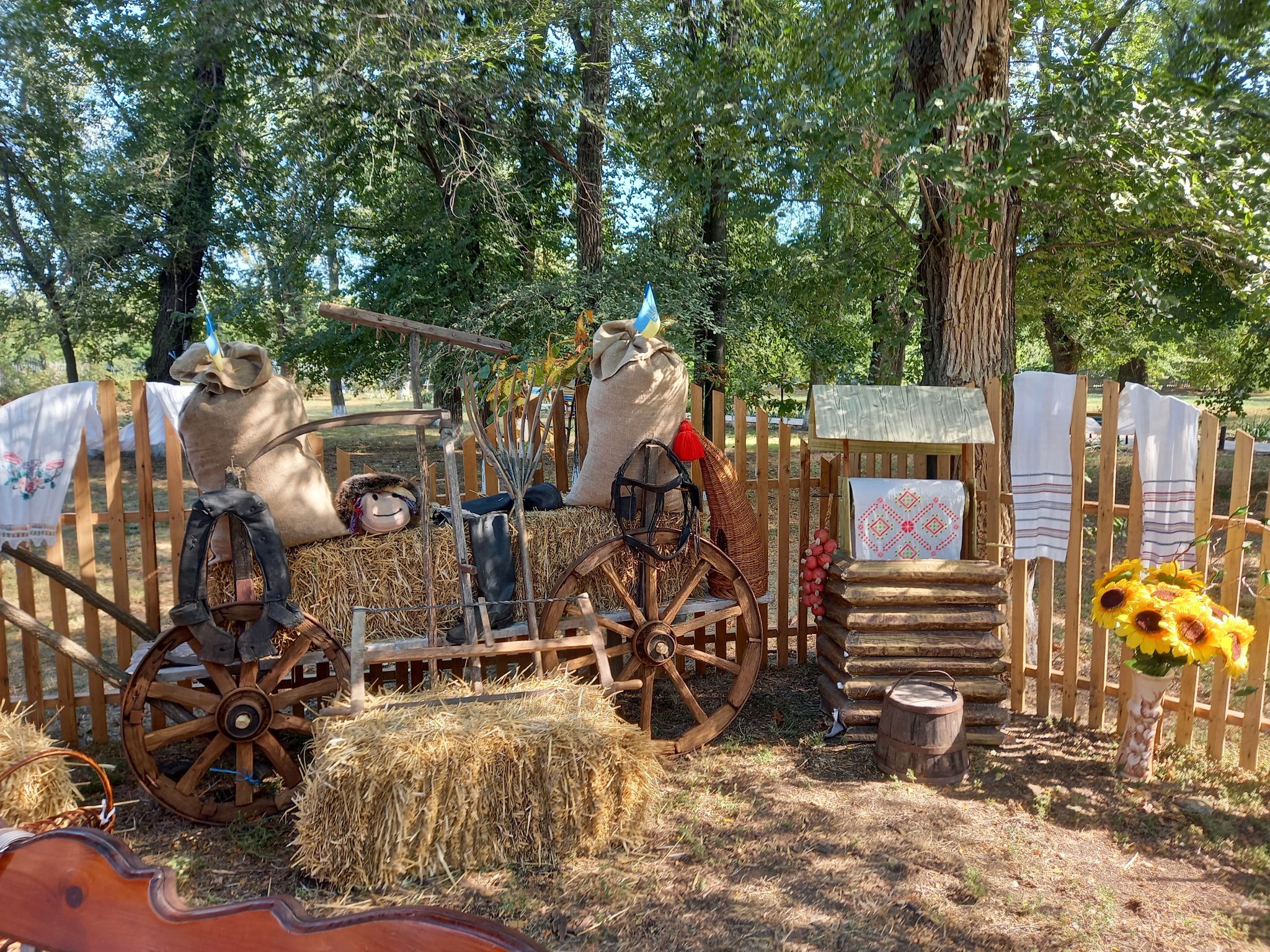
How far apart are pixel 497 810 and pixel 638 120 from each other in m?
7.90

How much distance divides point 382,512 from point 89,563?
1534 mm

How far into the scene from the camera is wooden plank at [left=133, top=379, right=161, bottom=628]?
13.1ft

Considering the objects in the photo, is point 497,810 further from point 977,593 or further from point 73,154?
point 73,154

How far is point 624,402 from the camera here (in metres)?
4.04

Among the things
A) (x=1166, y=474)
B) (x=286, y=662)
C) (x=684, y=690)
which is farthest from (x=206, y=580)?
(x=1166, y=474)

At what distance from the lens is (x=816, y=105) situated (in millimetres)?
5305

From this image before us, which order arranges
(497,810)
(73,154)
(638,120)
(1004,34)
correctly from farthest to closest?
(73,154) < (638,120) < (1004,34) < (497,810)

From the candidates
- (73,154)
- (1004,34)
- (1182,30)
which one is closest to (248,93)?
(73,154)

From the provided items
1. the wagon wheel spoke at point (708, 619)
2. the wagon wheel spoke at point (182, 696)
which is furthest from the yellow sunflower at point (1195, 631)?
the wagon wheel spoke at point (182, 696)

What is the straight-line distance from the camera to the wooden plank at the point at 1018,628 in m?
4.52

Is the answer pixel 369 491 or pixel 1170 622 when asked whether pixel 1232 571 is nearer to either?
pixel 1170 622

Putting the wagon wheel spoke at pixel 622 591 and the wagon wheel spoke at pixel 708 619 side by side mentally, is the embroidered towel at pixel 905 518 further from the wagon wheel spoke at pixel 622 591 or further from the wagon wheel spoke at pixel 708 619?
the wagon wheel spoke at pixel 622 591

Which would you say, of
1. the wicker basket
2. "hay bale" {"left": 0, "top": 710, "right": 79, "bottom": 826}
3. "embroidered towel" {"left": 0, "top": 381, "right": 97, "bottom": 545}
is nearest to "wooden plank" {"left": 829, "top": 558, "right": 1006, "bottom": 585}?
the wicker basket

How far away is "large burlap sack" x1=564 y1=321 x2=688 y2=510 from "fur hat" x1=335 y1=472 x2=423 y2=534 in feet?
2.63
